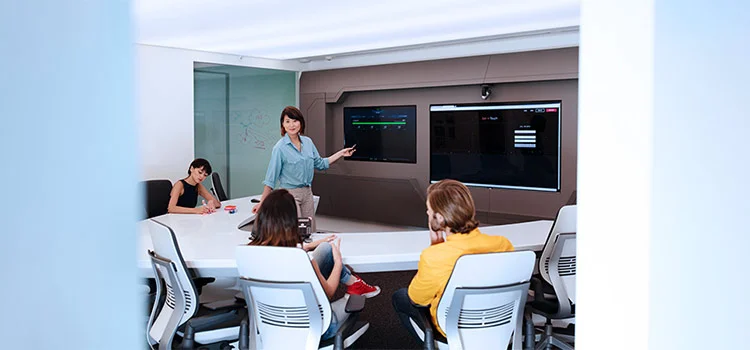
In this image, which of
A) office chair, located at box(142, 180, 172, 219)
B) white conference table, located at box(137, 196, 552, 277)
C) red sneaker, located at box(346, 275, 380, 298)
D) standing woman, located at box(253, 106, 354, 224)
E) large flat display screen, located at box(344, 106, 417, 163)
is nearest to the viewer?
white conference table, located at box(137, 196, 552, 277)

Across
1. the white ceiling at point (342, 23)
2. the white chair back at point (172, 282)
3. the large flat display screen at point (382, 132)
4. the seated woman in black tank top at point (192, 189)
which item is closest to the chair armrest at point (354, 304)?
the white chair back at point (172, 282)

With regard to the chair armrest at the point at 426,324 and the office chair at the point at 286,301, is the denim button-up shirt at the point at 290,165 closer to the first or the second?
the office chair at the point at 286,301

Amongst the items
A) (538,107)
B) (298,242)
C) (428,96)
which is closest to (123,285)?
(298,242)

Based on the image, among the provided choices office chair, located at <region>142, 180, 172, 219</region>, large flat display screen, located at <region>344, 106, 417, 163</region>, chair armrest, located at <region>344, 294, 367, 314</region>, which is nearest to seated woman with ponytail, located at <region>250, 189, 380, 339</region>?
chair armrest, located at <region>344, 294, 367, 314</region>

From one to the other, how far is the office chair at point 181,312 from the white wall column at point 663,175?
6.33 ft

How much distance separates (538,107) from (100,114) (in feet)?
21.3

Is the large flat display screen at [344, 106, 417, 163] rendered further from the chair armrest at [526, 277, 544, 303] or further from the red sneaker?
the chair armrest at [526, 277, 544, 303]

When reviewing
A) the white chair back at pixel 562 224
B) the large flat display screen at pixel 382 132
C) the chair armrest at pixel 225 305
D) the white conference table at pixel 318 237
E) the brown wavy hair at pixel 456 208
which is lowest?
the chair armrest at pixel 225 305

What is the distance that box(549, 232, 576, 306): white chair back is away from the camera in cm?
338

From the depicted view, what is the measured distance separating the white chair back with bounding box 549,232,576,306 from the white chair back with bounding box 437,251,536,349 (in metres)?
0.66

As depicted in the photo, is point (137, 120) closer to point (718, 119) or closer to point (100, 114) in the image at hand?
point (100, 114)

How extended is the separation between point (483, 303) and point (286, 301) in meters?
0.87

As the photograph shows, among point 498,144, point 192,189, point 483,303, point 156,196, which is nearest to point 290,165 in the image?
point 192,189

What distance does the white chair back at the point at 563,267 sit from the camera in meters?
3.38
